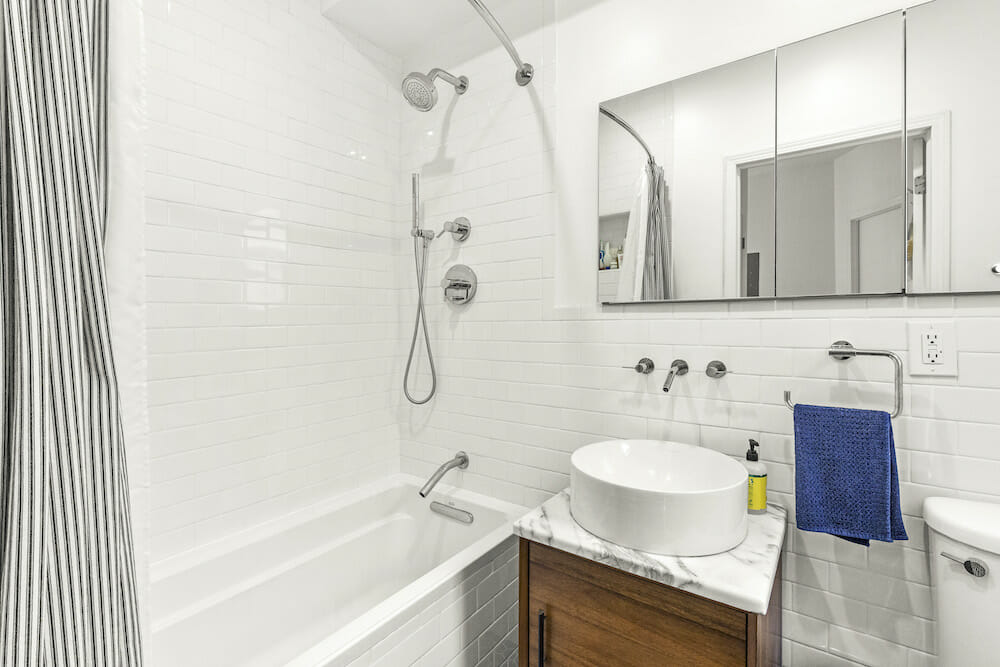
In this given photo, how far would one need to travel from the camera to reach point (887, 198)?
1226mm

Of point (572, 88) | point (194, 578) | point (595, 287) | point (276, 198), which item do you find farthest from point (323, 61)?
point (194, 578)

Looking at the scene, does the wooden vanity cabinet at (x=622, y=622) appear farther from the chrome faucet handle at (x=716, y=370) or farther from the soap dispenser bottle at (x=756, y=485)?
the chrome faucet handle at (x=716, y=370)

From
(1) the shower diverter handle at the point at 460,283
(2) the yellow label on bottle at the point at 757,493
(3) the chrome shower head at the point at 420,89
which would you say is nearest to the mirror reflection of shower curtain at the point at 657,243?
(2) the yellow label on bottle at the point at 757,493

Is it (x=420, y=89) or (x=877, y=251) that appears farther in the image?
(x=420, y=89)

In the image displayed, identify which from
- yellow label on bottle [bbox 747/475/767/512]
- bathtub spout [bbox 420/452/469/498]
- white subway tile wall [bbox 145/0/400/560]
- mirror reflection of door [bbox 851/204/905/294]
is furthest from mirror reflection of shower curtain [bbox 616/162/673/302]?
white subway tile wall [bbox 145/0/400/560]

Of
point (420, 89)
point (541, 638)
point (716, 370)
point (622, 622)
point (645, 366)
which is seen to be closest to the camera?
point (622, 622)

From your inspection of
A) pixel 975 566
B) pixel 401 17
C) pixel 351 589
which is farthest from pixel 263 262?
pixel 975 566

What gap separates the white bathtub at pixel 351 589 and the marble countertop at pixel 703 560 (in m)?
0.38

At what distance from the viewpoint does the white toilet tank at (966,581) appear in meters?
0.98

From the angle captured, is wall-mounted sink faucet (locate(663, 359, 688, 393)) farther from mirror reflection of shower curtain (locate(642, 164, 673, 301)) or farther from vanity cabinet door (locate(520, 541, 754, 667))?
vanity cabinet door (locate(520, 541, 754, 667))

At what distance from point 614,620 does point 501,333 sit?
106 centimetres

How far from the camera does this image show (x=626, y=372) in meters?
1.63

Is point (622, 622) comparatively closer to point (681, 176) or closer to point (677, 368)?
point (677, 368)

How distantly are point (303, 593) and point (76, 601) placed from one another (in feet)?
4.64
